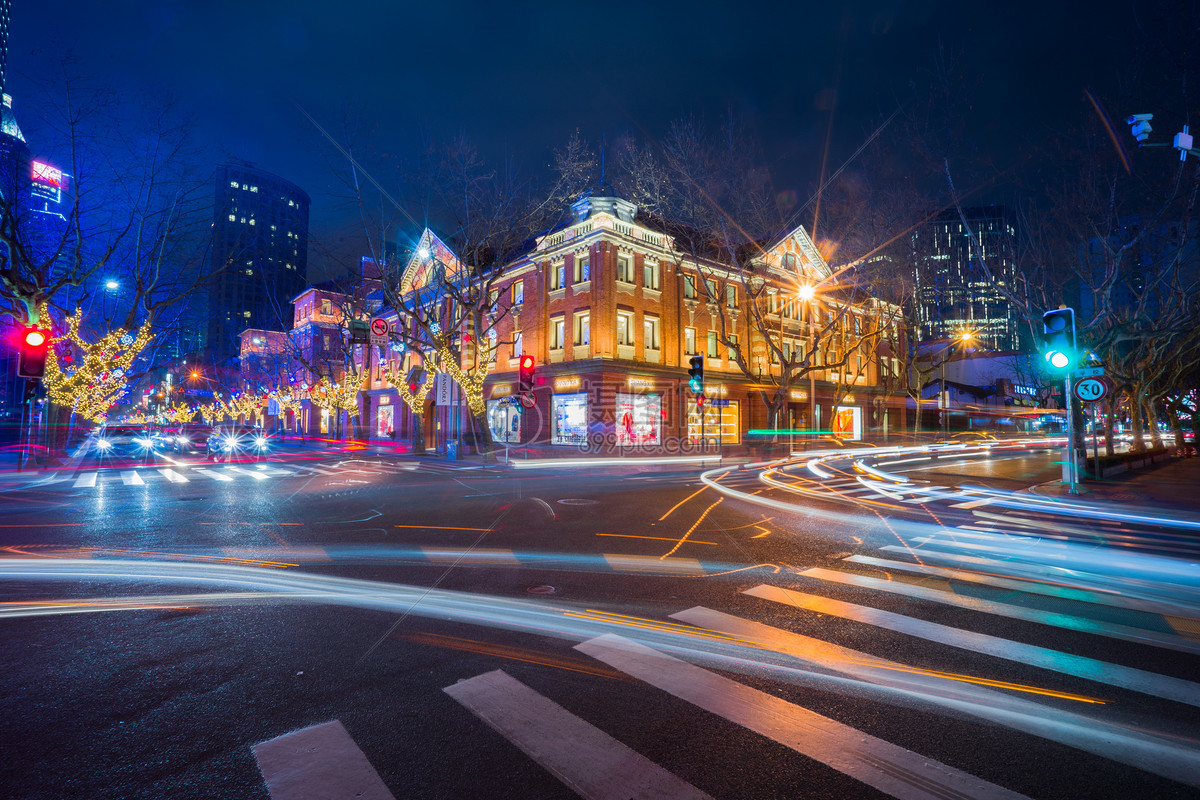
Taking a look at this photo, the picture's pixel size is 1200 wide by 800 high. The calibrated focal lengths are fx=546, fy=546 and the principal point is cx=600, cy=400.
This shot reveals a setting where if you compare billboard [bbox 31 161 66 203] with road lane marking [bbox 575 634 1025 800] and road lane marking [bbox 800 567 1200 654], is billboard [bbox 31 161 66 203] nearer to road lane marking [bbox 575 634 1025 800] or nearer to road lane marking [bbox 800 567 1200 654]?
road lane marking [bbox 575 634 1025 800]

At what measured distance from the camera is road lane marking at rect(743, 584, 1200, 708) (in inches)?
151

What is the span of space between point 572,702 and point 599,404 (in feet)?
88.7

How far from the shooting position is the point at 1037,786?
2.71m

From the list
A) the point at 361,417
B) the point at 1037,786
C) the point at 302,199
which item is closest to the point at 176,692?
the point at 1037,786

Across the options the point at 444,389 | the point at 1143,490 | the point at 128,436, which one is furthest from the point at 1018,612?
the point at 128,436

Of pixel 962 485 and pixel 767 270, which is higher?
pixel 767 270

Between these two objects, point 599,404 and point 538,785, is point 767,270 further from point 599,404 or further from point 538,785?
point 538,785

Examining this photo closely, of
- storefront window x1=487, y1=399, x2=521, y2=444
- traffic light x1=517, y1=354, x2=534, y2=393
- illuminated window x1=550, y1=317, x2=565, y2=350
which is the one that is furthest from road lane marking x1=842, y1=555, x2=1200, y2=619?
storefront window x1=487, y1=399, x2=521, y2=444

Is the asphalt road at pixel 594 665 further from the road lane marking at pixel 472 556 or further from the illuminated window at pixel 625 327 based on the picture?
the illuminated window at pixel 625 327

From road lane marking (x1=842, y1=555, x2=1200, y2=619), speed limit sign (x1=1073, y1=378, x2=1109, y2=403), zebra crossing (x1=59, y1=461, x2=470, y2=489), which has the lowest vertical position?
road lane marking (x1=842, y1=555, x2=1200, y2=619)

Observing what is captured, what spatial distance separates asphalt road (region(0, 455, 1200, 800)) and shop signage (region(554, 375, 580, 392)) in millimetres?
22286

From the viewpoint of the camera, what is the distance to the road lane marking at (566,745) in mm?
2711

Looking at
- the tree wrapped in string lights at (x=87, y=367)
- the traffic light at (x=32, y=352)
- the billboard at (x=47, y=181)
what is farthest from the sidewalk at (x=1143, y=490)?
the billboard at (x=47, y=181)

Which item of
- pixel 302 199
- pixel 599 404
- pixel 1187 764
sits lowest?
pixel 1187 764
